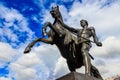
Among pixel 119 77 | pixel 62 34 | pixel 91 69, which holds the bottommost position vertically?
pixel 91 69

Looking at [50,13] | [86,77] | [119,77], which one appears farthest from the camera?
[119,77]

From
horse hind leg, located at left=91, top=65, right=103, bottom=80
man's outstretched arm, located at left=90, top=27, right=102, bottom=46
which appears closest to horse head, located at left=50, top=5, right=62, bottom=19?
man's outstretched arm, located at left=90, top=27, right=102, bottom=46

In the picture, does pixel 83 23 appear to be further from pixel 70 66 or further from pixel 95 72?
pixel 95 72

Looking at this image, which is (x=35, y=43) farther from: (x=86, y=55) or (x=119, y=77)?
(x=119, y=77)

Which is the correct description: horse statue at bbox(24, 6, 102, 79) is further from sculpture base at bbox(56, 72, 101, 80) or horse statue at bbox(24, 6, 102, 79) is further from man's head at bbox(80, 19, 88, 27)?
sculpture base at bbox(56, 72, 101, 80)

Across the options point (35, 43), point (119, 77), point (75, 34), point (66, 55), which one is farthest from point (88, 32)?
point (119, 77)

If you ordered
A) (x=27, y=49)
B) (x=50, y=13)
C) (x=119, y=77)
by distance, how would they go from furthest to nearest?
1. (x=119, y=77)
2. (x=50, y=13)
3. (x=27, y=49)

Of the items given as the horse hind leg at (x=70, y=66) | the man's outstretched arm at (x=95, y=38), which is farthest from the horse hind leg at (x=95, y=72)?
the man's outstretched arm at (x=95, y=38)

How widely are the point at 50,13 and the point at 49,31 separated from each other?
773mm

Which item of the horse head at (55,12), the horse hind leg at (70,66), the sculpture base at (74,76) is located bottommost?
the sculpture base at (74,76)

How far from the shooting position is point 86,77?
11.7 metres

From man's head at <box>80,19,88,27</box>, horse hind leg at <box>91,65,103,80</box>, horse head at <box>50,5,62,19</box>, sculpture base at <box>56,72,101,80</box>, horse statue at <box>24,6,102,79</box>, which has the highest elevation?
horse head at <box>50,5,62,19</box>

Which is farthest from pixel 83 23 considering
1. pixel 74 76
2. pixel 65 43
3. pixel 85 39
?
pixel 74 76

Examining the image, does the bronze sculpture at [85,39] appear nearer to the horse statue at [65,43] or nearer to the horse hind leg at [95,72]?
the horse statue at [65,43]
